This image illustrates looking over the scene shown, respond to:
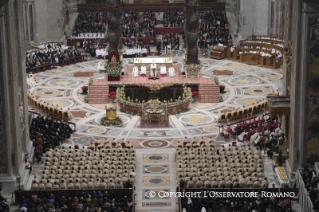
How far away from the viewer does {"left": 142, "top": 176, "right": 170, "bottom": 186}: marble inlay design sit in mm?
39875

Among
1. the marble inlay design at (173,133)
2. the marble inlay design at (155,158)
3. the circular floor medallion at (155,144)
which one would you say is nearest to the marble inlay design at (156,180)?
the marble inlay design at (155,158)

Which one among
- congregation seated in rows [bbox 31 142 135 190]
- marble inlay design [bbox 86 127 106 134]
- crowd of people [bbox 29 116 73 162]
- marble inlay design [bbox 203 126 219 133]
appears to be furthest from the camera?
marble inlay design [bbox 203 126 219 133]

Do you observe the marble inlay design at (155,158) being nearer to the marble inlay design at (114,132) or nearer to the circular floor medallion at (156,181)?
the circular floor medallion at (156,181)

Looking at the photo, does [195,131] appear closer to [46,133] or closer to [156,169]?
[156,169]

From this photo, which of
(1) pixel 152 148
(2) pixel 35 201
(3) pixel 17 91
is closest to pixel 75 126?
(1) pixel 152 148

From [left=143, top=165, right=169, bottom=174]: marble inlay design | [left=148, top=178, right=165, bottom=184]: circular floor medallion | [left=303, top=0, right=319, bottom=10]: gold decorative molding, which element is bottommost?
[left=148, top=178, right=165, bottom=184]: circular floor medallion

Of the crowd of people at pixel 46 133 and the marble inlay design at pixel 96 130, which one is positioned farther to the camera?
the marble inlay design at pixel 96 130

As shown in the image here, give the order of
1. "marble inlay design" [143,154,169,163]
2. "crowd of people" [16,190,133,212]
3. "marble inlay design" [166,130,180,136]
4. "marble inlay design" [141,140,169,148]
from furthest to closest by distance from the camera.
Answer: "marble inlay design" [166,130,180,136], "marble inlay design" [141,140,169,148], "marble inlay design" [143,154,169,163], "crowd of people" [16,190,133,212]

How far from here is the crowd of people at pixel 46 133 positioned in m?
43.8

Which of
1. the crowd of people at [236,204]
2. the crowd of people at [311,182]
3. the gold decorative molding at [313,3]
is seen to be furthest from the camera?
the gold decorative molding at [313,3]

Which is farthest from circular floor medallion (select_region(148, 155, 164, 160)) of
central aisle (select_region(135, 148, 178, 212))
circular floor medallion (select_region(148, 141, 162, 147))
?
circular floor medallion (select_region(148, 141, 162, 147))

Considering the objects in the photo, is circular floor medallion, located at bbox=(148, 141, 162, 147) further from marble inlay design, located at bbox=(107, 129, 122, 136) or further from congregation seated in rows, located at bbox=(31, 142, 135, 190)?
congregation seated in rows, located at bbox=(31, 142, 135, 190)

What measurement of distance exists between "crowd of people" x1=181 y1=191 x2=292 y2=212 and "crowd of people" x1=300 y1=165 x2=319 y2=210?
138 centimetres

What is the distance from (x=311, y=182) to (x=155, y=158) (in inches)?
479
